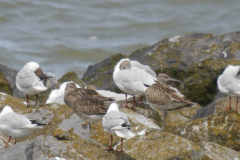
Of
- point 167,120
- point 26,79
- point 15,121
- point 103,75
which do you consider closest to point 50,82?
point 26,79

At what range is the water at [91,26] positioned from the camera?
20.6 metres

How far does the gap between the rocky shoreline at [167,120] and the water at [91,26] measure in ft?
29.8

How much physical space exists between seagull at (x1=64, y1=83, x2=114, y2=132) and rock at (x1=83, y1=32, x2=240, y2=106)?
3367 millimetres

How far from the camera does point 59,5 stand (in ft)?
87.2

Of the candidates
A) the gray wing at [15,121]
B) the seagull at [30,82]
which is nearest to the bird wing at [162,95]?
the gray wing at [15,121]

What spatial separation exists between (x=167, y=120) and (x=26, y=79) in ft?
11.2

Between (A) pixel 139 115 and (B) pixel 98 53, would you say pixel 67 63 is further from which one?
(A) pixel 139 115

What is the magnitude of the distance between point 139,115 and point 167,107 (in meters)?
0.83

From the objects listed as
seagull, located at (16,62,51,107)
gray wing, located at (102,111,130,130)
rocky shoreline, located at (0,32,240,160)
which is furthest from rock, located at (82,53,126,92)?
gray wing, located at (102,111,130,130)

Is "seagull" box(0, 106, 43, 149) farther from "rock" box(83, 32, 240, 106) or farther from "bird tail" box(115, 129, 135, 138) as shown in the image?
"rock" box(83, 32, 240, 106)

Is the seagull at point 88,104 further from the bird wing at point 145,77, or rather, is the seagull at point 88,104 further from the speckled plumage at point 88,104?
the bird wing at point 145,77

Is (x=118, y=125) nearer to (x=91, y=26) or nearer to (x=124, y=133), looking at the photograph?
(x=124, y=133)

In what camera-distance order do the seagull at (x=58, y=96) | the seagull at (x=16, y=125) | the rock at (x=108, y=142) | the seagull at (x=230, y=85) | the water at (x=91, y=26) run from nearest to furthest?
1. the rock at (x=108, y=142)
2. the seagull at (x=16, y=125)
3. the seagull at (x=230, y=85)
4. the seagull at (x=58, y=96)
5. the water at (x=91, y=26)

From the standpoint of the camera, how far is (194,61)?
975cm
